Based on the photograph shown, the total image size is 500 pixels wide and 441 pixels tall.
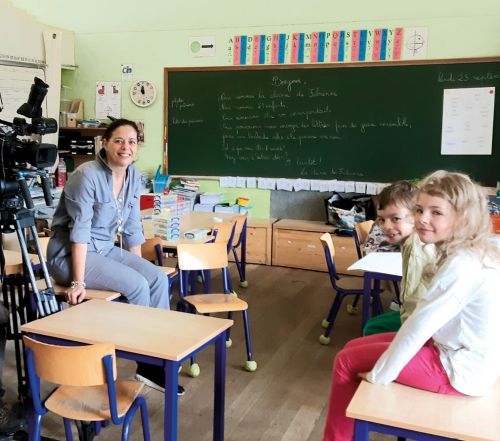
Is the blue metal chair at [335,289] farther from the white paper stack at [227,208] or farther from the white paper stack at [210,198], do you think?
the white paper stack at [210,198]

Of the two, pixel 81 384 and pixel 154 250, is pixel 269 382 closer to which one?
pixel 154 250

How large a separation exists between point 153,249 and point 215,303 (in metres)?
0.63

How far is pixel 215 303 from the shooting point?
10.6 ft

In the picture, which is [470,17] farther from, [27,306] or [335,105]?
[27,306]

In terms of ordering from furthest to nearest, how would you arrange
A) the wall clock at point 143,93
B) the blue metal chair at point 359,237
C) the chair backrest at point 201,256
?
the wall clock at point 143,93 → the blue metal chair at point 359,237 → the chair backrest at point 201,256

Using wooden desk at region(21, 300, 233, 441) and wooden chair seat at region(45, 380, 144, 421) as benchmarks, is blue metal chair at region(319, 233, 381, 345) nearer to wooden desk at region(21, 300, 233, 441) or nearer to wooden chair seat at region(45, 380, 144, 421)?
wooden desk at region(21, 300, 233, 441)

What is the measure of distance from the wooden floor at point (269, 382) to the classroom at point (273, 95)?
7 centimetres

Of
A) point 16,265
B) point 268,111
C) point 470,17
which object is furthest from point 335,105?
point 16,265

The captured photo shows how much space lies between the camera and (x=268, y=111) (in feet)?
19.2

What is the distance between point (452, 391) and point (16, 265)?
223 centimetres

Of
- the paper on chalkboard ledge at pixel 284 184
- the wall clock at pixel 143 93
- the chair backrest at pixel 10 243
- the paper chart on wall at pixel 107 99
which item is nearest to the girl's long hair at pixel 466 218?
the chair backrest at pixel 10 243

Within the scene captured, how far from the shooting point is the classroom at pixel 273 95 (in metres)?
5.16

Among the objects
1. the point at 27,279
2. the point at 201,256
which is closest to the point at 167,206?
the point at 201,256

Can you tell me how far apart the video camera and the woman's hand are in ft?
1.72
